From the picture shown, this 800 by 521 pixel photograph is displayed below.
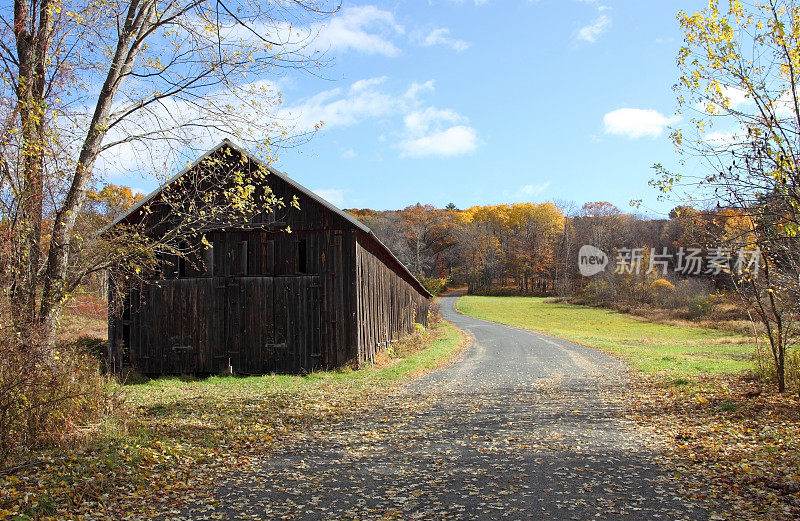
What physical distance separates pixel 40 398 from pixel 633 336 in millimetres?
33125

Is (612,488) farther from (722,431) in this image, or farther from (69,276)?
(69,276)

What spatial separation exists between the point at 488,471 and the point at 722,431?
4305mm

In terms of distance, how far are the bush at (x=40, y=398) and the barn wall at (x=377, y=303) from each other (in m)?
9.25

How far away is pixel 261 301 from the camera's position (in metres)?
16.9

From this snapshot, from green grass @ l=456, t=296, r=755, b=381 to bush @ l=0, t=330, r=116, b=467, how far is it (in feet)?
42.9

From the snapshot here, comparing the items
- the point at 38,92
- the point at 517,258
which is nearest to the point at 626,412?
the point at 38,92

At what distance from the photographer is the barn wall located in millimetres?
17078

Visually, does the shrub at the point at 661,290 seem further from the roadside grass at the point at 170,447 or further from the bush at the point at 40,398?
the bush at the point at 40,398

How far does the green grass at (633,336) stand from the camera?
1715 cm

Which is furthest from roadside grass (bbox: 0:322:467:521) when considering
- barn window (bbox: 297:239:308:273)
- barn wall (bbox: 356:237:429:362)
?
barn window (bbox: 297:239:308:273)

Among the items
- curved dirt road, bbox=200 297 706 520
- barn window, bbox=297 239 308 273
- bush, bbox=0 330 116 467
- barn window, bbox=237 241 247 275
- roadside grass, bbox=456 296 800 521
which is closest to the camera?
curved dirt road, bbox=200 297 706 520

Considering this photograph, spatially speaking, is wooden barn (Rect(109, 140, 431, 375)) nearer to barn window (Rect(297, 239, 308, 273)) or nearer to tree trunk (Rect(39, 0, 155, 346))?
barn window (Rect(297, 239, 308, 273))

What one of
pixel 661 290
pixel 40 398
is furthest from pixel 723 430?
pixel 661 290

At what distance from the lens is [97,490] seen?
564cm
